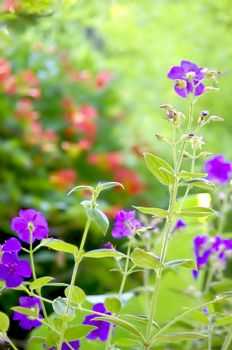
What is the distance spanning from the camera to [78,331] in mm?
792

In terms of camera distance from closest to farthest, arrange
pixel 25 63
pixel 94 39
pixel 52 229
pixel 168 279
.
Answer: pixel 168 279
pixel 52 229
pixel 25 63
pixel 94 39

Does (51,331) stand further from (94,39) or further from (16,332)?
(94,39)

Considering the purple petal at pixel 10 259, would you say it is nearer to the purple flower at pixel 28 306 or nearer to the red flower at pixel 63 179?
the purple flower at pixel 28 306

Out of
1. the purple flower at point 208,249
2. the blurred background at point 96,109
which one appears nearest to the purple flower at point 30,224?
the purple flower at point 208,249

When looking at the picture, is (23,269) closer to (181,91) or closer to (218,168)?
(181,91)

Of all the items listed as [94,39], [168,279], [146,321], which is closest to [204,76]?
[146,321]

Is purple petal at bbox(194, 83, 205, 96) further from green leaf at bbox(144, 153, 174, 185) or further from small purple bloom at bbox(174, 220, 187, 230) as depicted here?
small purple bloom at bbox(174, 220, 187, 230)

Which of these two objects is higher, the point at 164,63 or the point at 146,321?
the point at 164,63

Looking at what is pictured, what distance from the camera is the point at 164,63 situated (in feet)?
9.59

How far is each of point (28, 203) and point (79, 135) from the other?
0.50 m

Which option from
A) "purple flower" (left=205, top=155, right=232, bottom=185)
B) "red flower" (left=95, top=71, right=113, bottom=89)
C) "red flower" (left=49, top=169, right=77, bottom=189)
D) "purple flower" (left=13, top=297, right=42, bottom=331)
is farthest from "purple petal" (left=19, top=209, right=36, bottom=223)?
"red flower" (left=95, top=71, right=113, bottom=89)

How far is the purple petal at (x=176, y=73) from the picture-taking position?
82 centimetres

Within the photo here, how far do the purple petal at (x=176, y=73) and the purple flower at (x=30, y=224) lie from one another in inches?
8.8

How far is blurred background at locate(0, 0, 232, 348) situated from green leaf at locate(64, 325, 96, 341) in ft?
3.22
